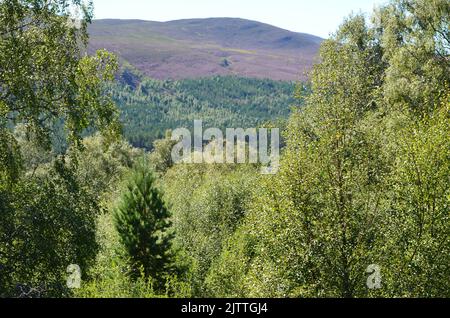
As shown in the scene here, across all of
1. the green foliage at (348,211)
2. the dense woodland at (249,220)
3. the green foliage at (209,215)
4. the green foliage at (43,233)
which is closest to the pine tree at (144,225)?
the dense woodland at (249,220)

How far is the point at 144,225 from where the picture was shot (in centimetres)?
2977

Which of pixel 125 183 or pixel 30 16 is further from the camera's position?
pixel 125 183

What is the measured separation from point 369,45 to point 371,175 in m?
32.9

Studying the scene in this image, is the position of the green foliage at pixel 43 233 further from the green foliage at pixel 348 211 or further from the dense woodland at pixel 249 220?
the green foliage at pixel 348 211

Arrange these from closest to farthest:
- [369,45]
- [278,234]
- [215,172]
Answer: [278,234] < [369,45] < [215,172]

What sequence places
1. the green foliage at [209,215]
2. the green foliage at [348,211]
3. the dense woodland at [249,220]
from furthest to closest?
the green foliage at [209,215] < the green foliage at [348,211] < the dense woodland at [249,220]

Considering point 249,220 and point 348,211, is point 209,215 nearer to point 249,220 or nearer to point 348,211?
point 249,220

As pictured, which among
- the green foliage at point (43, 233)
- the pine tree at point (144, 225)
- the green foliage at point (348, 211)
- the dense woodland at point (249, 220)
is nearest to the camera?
the green foliage at point (43, 233)

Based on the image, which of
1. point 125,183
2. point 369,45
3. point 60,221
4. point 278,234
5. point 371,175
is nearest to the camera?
point 60,221

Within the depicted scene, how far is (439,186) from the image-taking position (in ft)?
81.2

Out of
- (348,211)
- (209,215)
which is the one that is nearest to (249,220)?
(348,211)

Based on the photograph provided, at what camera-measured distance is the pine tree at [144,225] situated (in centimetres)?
2961
